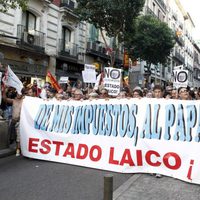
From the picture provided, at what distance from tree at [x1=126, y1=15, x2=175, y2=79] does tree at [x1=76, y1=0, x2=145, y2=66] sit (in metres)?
6.26

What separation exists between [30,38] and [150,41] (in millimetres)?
10682

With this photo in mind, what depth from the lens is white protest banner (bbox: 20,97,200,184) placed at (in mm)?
6078

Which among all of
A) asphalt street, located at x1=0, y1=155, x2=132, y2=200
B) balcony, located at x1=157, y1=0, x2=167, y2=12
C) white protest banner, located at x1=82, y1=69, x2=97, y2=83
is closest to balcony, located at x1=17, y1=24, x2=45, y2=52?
white protest banner, located at x1=82, y1=69, x2=97, y2=83

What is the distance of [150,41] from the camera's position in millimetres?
27562

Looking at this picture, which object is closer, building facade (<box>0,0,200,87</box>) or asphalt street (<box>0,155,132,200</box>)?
asphalt street (<box>0,155,132,200</box>)

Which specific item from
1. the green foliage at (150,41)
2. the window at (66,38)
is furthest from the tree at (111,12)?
the green foliage at (150,41)

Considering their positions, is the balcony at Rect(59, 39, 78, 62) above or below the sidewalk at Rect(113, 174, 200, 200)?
above

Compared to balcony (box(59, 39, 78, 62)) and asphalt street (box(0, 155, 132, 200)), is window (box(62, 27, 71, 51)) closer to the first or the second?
balcony (box(59, 39, 78, 62))

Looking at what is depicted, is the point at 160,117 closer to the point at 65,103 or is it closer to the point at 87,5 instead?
the point at 65,103

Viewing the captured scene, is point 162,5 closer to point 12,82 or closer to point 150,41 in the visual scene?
point 150,41

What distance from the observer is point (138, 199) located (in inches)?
193

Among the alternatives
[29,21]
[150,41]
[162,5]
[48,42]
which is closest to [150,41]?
[150,41]

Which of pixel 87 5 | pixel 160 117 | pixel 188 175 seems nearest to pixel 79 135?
pixel 160 117

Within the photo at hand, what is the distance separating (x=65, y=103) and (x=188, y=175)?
2939 mm
